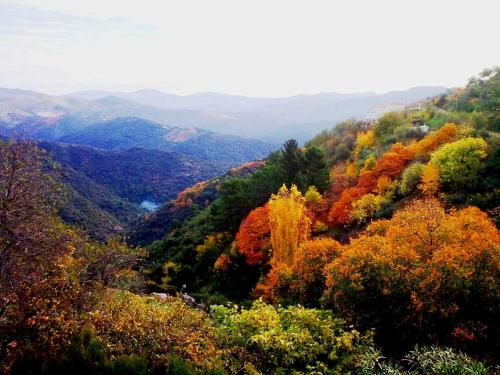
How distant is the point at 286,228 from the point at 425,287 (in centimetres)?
1311

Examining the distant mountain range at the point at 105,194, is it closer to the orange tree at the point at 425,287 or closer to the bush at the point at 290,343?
the orange tree at the point at 425,287

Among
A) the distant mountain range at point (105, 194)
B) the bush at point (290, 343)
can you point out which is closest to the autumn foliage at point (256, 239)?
the bush at point (290, 343)

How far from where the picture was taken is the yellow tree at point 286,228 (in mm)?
28344

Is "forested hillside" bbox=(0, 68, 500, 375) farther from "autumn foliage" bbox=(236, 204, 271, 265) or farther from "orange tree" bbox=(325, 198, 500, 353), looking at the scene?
"autumn foliage" bbox=(236, 204, 271, 265)

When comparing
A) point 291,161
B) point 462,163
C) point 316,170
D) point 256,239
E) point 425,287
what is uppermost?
point 462,163

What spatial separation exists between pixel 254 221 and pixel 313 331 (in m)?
24.4

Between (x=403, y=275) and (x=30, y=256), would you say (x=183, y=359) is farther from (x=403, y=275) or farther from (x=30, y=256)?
(x=403, y=275)

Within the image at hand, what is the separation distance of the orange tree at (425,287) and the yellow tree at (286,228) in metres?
10.2

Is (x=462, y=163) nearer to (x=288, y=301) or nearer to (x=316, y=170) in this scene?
(x=288, y=301)

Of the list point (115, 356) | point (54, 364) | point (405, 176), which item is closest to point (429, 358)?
point (115, 356)

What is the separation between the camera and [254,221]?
39688mm

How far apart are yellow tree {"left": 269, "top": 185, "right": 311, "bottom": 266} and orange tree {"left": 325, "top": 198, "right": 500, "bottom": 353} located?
33.5 feet

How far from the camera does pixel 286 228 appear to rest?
2842 cm

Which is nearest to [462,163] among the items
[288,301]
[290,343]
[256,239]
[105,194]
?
[288,301]
